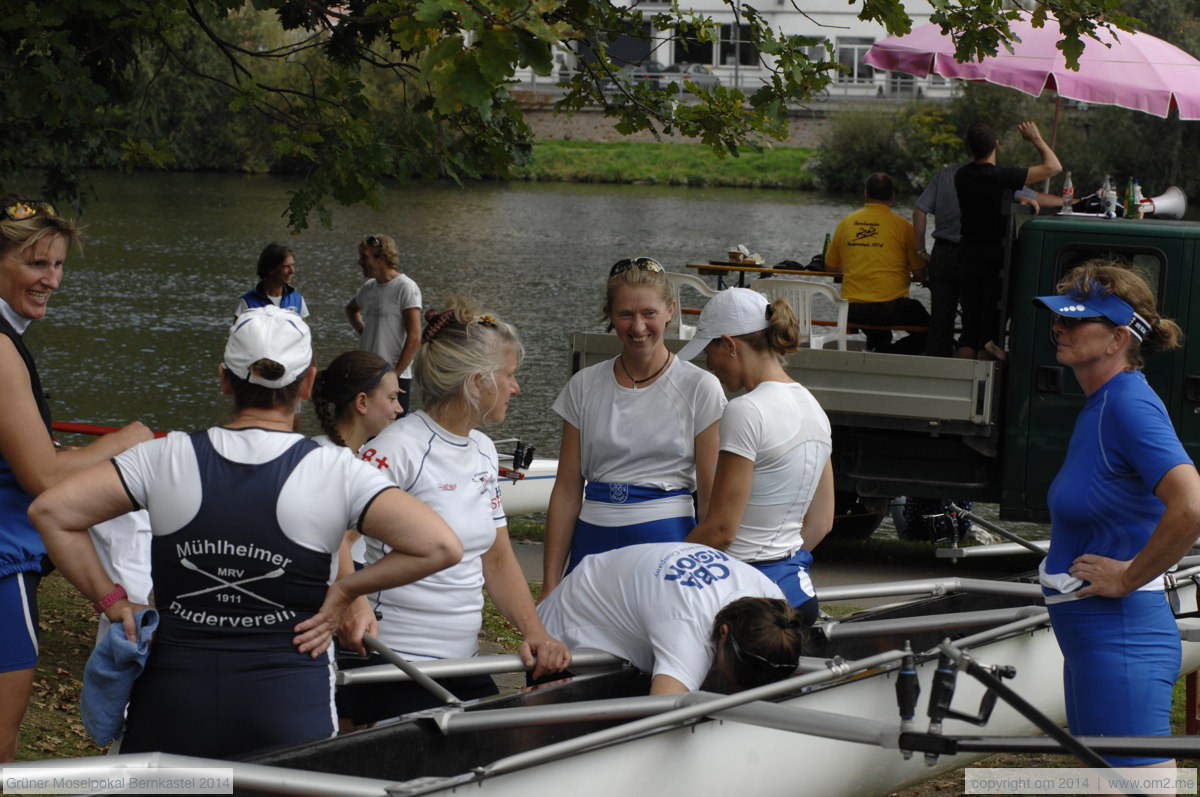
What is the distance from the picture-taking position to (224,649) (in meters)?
2.93

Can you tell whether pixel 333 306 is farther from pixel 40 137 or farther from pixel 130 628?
pixel 130 628

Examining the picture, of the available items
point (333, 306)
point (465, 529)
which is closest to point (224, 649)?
point (465, 529)

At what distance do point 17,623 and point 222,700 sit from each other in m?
0.89

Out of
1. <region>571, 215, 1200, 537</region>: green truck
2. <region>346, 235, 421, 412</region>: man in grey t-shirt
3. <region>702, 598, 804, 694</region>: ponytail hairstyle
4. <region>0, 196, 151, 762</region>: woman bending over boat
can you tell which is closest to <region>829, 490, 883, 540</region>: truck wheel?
<region>571, 215, 1200, 537</region>: green truck

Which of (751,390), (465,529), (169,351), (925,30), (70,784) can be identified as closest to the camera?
(70,784)

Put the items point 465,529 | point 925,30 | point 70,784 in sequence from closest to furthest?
point 70,784 < point 465,529 < point 925,30

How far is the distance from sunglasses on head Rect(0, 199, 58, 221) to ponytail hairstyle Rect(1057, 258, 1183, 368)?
2788 millimetres

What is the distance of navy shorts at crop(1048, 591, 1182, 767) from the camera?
3547 mm

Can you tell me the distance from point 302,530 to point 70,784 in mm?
705

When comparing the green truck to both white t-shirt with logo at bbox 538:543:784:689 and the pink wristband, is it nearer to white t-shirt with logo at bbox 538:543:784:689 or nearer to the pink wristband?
white t-shirt with logo at bbox 538:543:784:689

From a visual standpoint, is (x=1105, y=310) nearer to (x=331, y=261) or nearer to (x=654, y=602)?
(x=654, y=602)

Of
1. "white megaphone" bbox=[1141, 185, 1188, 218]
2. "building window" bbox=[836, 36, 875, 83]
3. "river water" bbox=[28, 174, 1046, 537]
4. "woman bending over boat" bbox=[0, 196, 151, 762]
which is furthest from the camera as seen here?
"building window" bbox=[836, 36, 875, 83]

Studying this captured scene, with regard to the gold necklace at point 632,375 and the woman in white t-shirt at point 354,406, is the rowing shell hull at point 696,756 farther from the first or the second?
the gold necklace at point 632,375

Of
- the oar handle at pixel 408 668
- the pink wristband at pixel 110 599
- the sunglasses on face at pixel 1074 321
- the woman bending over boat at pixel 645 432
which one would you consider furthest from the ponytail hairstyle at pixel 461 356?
the sunglasses on face at pixel 1074 321
